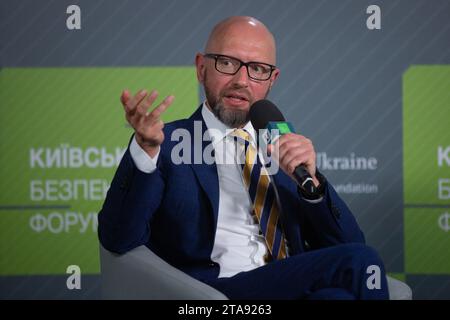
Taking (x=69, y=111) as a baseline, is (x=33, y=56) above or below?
above

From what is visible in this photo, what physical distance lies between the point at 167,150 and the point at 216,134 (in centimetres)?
17

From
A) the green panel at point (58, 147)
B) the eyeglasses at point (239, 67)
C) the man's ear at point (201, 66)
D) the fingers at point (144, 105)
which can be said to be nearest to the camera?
the fingers at point (144, 105)

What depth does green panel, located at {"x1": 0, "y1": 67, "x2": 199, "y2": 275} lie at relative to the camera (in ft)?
10.1

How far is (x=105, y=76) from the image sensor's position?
3.08m

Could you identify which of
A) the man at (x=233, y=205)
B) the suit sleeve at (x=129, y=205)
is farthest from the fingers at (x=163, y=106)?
the suit sleeve at (x=129, y=205)

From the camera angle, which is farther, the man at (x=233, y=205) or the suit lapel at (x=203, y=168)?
the suit lapel at (x=203, y=168)

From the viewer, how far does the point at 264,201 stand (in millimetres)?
1902

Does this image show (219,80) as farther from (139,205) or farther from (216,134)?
(139,205)

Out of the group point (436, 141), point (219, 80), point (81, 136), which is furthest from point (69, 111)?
point (436, 141)

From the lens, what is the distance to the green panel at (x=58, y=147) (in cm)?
307

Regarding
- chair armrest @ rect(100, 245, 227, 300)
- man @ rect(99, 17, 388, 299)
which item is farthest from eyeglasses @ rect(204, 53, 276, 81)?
chair armrest @ rect(100, 245, 227, 300)

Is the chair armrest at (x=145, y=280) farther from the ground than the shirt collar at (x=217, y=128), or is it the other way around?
the shirt collar at (x=217, y=128)

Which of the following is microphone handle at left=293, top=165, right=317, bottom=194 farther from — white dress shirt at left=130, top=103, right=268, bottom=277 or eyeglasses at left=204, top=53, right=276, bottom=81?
eyeglasses at left=204, top=53, right=276, bottom=81

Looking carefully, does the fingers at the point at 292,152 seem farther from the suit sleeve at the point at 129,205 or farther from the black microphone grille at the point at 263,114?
the suit sleeve at the point at 129,205
